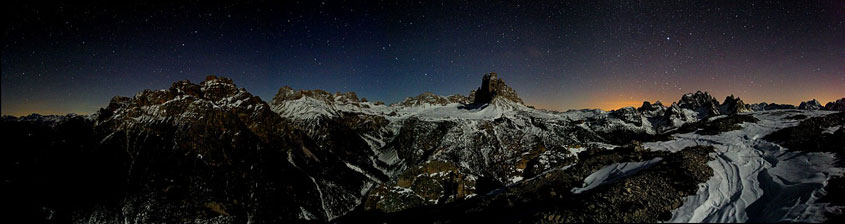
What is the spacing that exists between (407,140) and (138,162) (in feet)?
395

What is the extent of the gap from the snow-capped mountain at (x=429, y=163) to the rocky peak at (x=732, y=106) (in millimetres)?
858

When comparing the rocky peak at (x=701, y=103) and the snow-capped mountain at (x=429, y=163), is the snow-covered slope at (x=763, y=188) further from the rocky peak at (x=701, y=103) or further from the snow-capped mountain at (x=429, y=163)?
the rocky peak at (x=701, y=103)

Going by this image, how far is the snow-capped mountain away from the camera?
20.4 metres

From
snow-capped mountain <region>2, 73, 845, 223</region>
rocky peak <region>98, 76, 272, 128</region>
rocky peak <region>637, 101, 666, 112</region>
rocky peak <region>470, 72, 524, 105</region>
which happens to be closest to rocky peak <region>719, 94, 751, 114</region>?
snow-capped mountain <region>2, 73, 845, 223</region>

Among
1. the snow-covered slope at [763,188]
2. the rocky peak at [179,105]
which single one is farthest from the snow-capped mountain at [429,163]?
the rocky peak at [179,105]

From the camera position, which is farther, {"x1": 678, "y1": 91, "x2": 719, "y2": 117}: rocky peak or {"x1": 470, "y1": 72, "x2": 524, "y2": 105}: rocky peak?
{"x1": 470, "y1": 72, "x2": 524, "y2": 105}: rocky peak

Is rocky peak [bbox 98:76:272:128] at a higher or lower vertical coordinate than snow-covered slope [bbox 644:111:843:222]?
higher

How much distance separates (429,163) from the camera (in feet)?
196

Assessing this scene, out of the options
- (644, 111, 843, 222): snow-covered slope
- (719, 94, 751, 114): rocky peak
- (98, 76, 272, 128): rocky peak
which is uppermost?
(98, 76, 272, 128): rocky peak

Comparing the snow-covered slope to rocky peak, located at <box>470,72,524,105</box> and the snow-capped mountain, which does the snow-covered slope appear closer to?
the snow-capped mountain

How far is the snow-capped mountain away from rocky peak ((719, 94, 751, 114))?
2.82 ft

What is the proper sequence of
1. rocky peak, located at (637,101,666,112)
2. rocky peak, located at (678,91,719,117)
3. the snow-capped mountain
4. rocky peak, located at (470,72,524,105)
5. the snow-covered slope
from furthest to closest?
1. rocky peak, located at (470,72,524,105)
2. rocky peak, located at (637,101,666,112)
3. rocky peak, located at (678,91,719,117)
4. the snow-capped mountain
5. the snow-covered slope

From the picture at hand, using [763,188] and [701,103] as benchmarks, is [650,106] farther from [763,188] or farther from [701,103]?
[763,188]

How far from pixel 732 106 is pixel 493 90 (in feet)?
345
